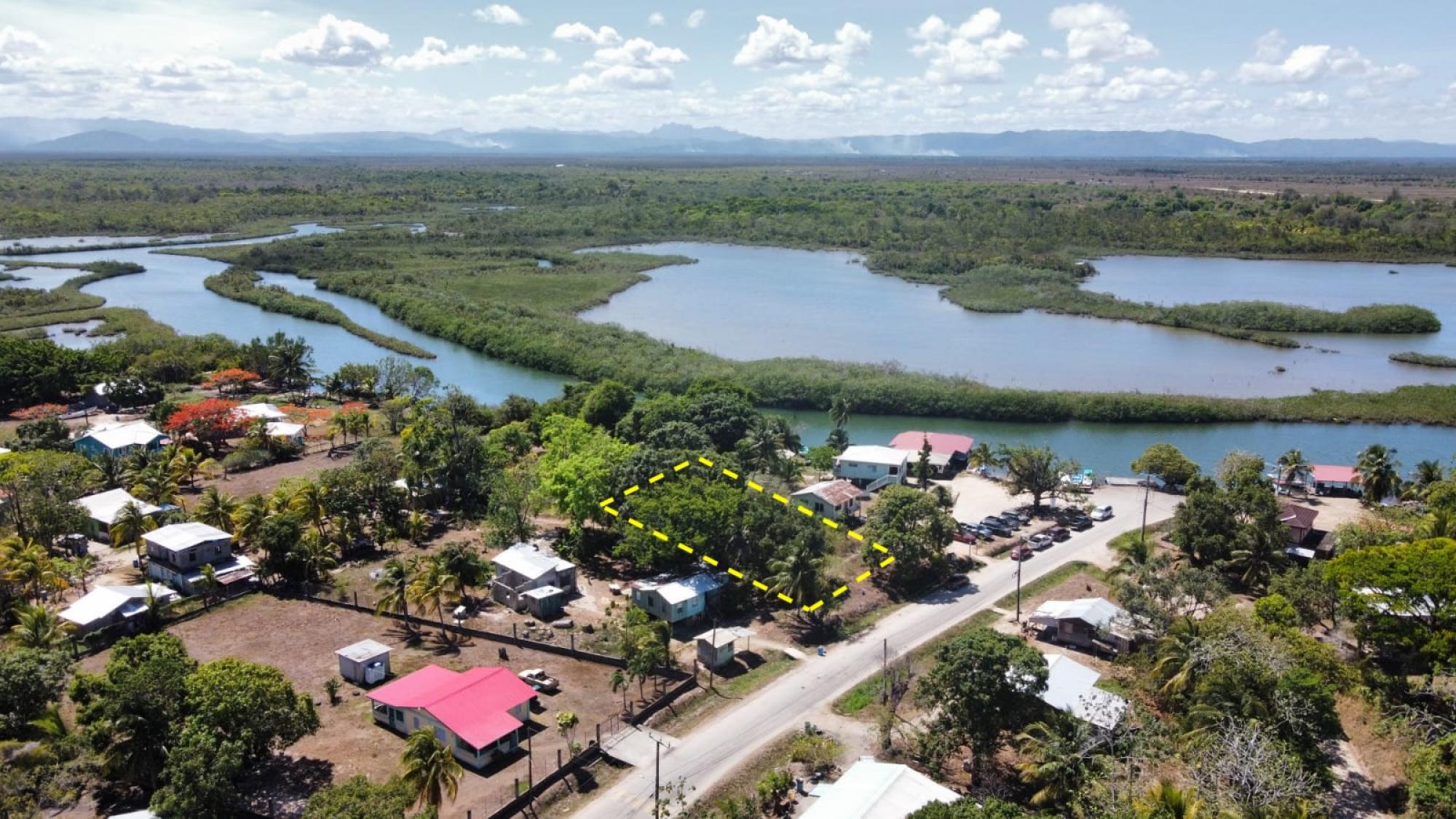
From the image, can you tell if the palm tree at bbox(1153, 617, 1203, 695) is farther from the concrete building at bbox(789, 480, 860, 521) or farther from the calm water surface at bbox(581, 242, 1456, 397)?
the calm water surface at bbox(581, 242, 1456, 397)

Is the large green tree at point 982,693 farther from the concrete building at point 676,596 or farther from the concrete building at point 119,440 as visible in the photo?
the concrete building at point 119,440

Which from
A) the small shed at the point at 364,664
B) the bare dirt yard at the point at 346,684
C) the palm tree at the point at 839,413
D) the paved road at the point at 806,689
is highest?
the palm tree at the point at 839,413

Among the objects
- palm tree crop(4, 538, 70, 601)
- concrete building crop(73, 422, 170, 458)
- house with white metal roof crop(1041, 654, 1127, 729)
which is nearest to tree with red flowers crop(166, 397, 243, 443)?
concrete building crop(73, 422, 170, 458)

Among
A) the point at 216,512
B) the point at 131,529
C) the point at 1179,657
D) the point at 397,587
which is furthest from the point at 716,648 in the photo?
the point at 131,529

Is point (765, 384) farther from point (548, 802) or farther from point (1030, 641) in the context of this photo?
point (548, 802)

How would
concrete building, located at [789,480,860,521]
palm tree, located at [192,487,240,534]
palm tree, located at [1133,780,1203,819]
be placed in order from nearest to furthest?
palm tree, located at [1133,780,1203,819]
palm tree, located at [192,487,240,534]
concrete building, located at [789,480,860,521]

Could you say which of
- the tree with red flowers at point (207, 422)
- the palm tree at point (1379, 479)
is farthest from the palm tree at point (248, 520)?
the palm tree at point (1379, 479)
